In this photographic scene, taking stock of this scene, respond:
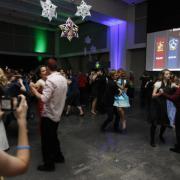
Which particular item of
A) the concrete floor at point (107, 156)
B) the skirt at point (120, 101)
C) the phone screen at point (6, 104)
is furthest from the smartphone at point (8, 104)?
the skirt at point (120, 101)

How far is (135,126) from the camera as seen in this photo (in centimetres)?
529

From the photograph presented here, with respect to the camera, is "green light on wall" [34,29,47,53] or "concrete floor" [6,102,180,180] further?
"green light on wall" [34,29,47,53]

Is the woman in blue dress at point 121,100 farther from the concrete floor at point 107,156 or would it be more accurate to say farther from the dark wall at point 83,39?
the dark wall at point 83,39

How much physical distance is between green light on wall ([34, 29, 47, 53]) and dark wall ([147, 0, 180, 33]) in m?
8.89

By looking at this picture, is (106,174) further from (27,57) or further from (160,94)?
(27,57)

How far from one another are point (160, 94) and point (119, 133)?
4.52 feet

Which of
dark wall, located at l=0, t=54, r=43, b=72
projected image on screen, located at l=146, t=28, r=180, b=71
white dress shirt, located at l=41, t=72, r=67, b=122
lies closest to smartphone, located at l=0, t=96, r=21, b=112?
white dress shirt, located at l=41, t=72, r=67, b=122

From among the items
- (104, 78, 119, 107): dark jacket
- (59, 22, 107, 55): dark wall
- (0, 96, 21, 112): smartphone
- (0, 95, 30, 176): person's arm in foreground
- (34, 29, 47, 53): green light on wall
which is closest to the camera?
(0, 95, 30, 176): person's arm in foreground

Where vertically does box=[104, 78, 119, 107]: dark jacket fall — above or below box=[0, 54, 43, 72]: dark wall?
below

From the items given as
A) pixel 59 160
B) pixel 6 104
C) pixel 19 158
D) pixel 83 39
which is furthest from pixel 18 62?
pixel 19 158

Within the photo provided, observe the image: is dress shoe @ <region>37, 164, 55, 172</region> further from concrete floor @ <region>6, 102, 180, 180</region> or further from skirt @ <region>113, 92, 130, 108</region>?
skirt @ <region>113, 92, 130, 108</region>

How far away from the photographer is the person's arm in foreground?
0.89 metres

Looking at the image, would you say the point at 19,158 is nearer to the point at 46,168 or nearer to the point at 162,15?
the point at 46,168

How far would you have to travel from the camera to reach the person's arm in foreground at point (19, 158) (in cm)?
89
